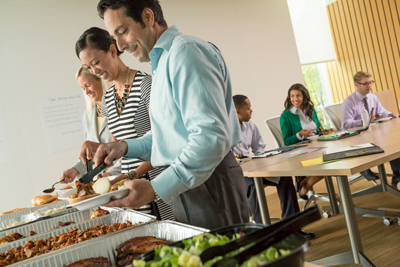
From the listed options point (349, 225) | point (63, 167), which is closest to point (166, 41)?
point (349, 225)

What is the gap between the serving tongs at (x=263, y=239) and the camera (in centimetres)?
45

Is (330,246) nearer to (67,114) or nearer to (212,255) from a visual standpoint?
(212,255)

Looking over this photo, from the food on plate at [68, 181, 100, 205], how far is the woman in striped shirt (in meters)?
0.24

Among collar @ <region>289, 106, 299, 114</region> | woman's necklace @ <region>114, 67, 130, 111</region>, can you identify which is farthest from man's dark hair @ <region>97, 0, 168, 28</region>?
collar @ <region>289, 106, 299, 114</region>

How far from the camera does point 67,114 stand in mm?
3770

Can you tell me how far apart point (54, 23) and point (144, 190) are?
3450 millimetres

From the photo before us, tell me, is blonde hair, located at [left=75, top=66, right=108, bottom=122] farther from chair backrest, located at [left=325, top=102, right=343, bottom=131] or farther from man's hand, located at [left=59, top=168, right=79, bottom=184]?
chair backrest, located at [left=325, top=102, right=343, bottom=131]

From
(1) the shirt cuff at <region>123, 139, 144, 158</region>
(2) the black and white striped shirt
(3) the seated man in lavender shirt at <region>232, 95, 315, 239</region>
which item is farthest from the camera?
(3) the seated man in lavender shirt at <region>232, 95, 315, 239</region>

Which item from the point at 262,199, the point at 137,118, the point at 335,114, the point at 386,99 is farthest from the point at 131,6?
the point at 386,99

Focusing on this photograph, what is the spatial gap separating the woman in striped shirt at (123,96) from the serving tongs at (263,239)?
41.4 inches

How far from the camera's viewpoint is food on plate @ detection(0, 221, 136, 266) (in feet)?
3.14

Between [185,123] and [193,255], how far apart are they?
0.54 meters

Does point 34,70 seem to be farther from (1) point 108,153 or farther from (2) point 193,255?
(2) point 193,255

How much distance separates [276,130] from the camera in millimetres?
4023
